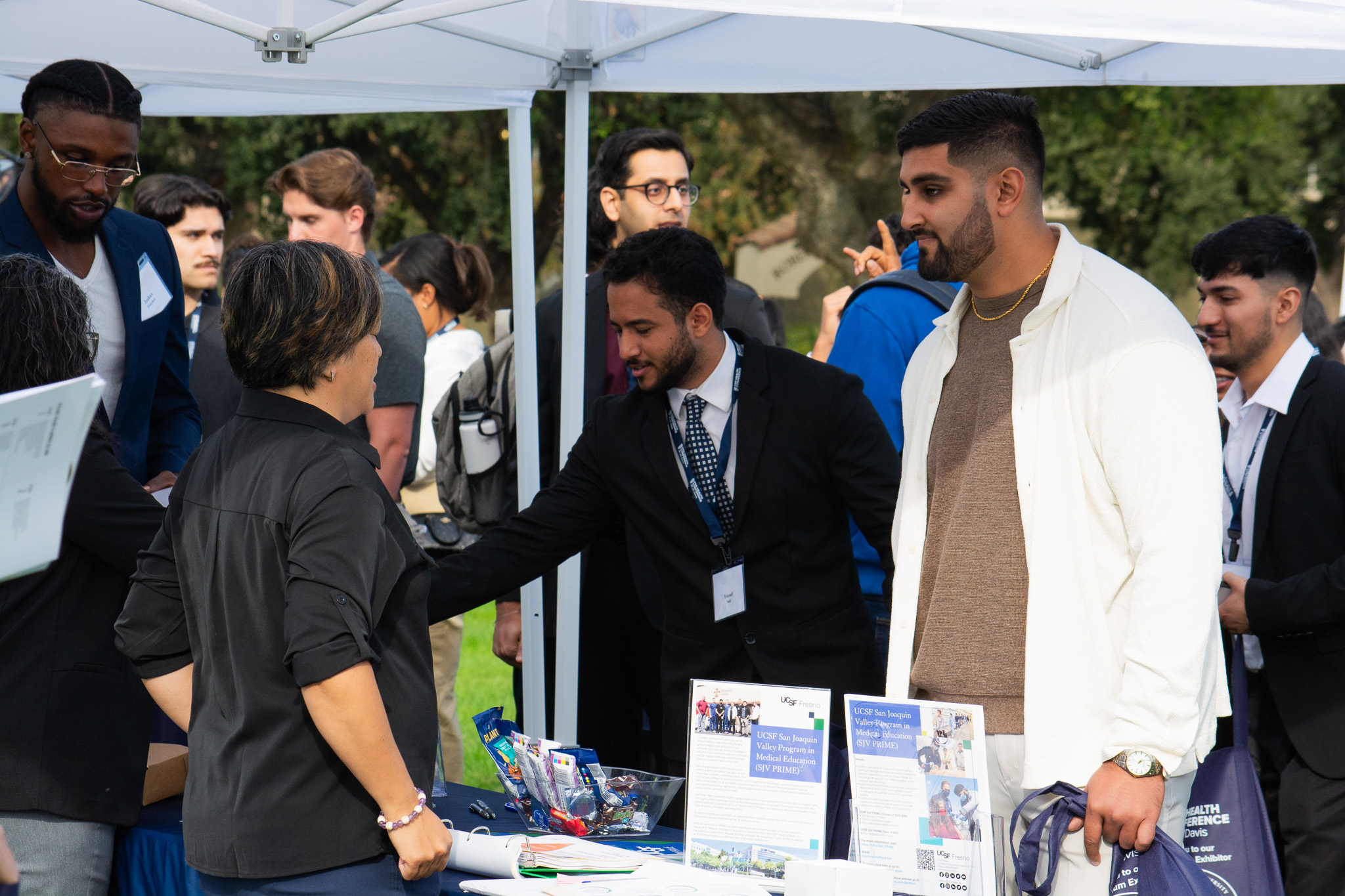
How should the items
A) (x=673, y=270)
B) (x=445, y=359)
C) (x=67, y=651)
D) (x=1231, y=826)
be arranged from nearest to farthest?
(x=67, y=651), (x=1231, y=826), (x=673, y=270), (x=445, y=359)

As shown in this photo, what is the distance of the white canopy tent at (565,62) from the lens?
11.5ft

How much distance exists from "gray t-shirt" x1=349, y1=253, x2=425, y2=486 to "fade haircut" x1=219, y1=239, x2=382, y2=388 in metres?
1.61

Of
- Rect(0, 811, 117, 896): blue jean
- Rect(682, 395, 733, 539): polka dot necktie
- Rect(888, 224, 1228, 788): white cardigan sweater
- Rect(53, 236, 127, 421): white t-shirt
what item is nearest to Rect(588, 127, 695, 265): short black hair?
Rect(682, 395, 733, 539): polka dot necktie

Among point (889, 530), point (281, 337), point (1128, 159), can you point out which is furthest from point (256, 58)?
point (1128, 159)

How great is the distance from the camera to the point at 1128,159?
57.6 ft

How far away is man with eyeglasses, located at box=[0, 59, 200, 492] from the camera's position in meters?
2.69

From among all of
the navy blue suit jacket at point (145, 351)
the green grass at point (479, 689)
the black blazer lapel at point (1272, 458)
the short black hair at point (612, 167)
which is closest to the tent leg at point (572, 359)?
the short black hair at point (612, 167)

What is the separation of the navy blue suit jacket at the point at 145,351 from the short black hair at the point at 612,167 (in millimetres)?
1502

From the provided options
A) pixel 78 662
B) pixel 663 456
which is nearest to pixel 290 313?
pixel 78 662

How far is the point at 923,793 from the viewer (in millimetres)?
2008

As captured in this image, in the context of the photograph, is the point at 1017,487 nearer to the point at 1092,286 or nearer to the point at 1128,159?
the point at 1092,286

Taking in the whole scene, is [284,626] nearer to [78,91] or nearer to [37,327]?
[37,327]

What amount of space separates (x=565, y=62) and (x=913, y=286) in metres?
1.21

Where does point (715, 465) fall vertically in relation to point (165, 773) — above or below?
above
